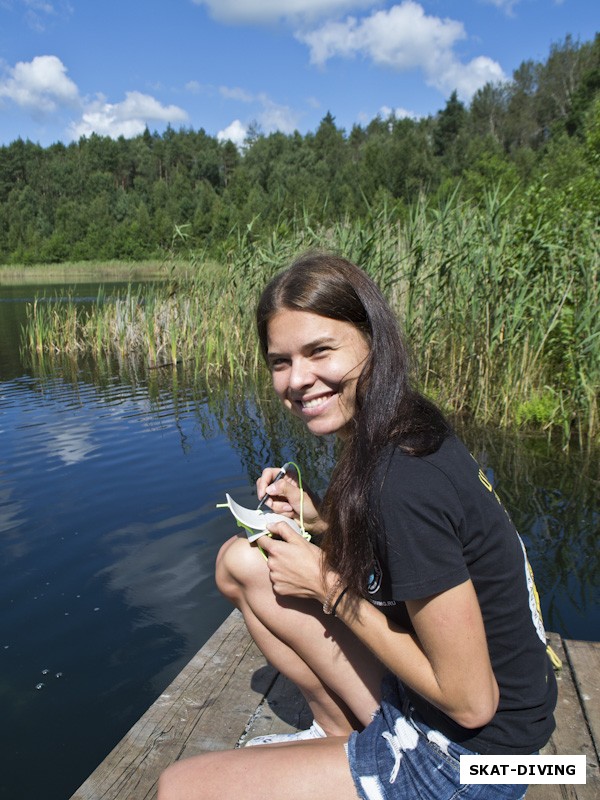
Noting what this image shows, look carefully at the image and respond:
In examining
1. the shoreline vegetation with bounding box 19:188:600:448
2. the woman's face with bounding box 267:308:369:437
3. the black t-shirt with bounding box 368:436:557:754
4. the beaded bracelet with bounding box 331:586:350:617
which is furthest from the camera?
the shoreline vegetation with bounding box 19:188:600:448

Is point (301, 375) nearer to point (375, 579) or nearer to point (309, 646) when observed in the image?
point (375, 579)

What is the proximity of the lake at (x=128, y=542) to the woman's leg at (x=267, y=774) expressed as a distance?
1.19m

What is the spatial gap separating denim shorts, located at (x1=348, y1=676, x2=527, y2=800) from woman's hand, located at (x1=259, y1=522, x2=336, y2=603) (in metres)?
0.29

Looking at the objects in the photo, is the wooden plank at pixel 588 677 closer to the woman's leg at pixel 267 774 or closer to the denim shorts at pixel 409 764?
the denim shorts at pixel 409 764

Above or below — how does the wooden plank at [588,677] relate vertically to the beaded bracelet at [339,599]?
below

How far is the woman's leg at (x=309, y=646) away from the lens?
4.91 feet

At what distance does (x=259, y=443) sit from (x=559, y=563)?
3.13 meters

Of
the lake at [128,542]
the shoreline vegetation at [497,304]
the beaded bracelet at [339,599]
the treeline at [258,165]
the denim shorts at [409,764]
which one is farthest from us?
the treeline at [258,165]

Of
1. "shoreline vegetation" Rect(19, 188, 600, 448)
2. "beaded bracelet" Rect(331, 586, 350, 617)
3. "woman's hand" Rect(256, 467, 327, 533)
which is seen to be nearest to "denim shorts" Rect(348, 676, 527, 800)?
"beaded bracelet" Rect(331, 586, 350, 617)

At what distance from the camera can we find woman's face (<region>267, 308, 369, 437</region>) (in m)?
1.47

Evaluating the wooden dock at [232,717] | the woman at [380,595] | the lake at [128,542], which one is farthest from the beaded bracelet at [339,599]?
the lake at [128,542]

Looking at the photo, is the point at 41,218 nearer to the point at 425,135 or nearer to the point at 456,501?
the point at 425,135

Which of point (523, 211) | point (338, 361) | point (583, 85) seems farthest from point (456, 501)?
point (583, 85)

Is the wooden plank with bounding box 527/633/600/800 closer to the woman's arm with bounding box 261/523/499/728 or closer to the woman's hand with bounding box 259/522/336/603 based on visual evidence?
the woman's arm with bounding box 261/523/499/728
